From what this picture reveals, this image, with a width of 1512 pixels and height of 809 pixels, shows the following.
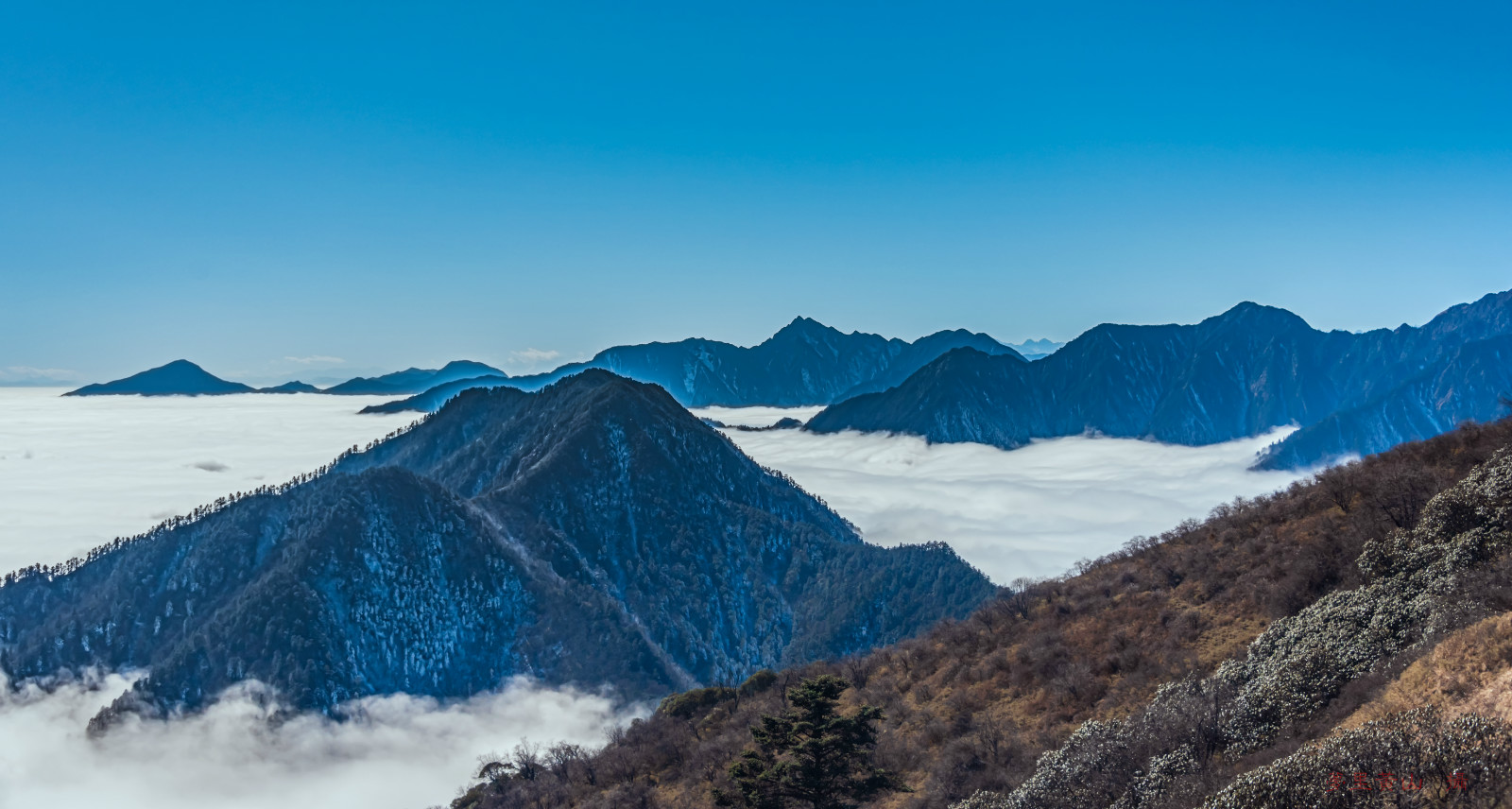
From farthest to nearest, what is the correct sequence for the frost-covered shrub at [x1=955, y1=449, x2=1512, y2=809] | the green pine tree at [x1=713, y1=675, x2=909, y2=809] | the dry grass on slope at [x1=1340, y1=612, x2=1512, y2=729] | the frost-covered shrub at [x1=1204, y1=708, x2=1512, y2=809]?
the green pine tree at [x1=713, y1=675, x2=909, y2=809], the frost-covered shrub at [x1=955, y1=449, x2=1512, y2=809], the dry grass on slope at [x1=1340, y1=612, x2=1512, y2=729], the frost-covered shrub at [x1=1204, y1=708, x2=1512, y2=809]

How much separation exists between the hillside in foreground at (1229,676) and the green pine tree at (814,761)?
3189 millimetres

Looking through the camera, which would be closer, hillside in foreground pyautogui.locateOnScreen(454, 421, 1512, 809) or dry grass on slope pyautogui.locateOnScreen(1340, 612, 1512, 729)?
dry grass on slope pyautogui.locateOnScreen(1340, 612, 1512, 729)

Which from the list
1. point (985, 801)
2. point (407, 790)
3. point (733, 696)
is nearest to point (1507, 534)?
point (985, 801)

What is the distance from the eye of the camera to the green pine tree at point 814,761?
4581 cm

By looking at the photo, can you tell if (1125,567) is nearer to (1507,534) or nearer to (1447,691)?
(1507,534)

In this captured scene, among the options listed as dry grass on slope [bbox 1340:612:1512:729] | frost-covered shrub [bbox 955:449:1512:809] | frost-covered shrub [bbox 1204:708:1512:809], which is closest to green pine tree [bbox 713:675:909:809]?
frost-covered shrub [bbox 955:449:1512:809]

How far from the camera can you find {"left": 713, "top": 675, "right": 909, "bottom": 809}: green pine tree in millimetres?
45812

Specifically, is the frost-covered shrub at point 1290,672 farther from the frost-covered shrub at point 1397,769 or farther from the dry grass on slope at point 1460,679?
the frost-covered shrub at point 1397,769

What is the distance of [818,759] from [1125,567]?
36293 mm

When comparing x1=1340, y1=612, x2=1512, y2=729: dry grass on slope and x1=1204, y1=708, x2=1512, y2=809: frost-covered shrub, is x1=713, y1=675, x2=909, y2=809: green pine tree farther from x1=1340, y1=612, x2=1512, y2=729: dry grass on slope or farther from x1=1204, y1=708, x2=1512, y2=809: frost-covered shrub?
x1=1340, y1=612, x2=1512, y2=729: dry grass on slope

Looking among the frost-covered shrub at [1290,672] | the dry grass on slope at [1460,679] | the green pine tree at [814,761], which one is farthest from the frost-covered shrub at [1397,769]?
the green pine tree at [814,761]

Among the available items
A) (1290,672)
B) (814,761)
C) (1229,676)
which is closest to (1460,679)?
(1290,672)

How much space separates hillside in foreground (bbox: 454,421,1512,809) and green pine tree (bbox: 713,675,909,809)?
10.5ft

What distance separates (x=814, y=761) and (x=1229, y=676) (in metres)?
22.3
